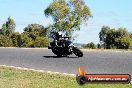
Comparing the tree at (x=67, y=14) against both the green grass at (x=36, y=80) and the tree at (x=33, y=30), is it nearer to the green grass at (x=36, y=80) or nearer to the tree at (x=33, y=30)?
the tree at (x=33, y=30)

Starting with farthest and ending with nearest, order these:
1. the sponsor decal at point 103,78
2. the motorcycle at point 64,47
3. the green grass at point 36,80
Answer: the motorcycle at point 64,47 → the green grass at point 36,80 → the sponsor decal at point 103,78

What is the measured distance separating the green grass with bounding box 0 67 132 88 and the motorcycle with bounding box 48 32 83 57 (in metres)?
8.79

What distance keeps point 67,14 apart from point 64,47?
33.9 meters

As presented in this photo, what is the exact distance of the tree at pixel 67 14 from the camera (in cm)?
5678

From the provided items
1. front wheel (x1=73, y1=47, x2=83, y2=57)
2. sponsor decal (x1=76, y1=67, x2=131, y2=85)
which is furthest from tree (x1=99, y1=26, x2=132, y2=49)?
sponsor decal (x1=76, y1=67, x2=131, y2=85)

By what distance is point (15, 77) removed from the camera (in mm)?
13492

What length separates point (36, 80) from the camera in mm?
12758

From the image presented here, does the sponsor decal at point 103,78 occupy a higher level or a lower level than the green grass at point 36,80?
higher

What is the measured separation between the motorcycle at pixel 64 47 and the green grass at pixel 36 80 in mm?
8792

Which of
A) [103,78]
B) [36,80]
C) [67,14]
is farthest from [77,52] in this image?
[67,14]

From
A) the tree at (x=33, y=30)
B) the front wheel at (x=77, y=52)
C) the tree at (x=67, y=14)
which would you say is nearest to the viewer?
the front wheel at (x=77, y=52)

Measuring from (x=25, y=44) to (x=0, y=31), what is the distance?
10191mm

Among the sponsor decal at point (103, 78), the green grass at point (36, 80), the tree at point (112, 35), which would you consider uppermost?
the tree at point (112, 35)

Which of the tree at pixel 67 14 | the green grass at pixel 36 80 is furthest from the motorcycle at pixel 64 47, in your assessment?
the tree at pixel 67 14
